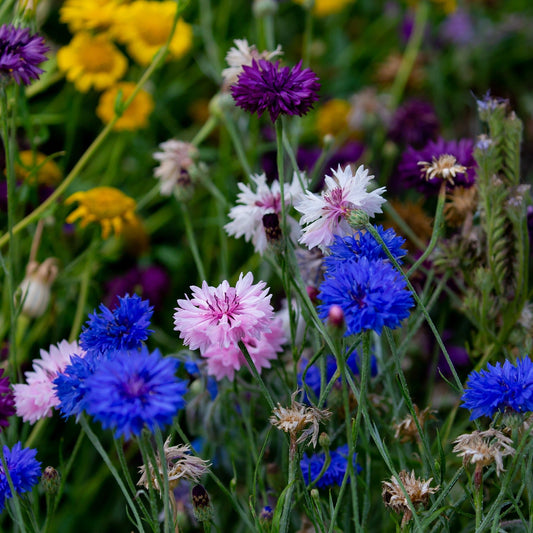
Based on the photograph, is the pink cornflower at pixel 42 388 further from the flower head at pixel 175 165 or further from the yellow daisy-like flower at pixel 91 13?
the yellow daisy-like flower at pixel 91 13

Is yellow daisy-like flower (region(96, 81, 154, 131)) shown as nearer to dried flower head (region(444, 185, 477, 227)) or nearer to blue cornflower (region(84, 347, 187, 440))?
dried flower head (region(444, 185, 477, 227))

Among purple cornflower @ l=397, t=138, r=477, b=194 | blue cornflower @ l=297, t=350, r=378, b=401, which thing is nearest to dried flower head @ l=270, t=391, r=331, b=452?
blue cornflower @ l=297, t=350, r=378, b=401

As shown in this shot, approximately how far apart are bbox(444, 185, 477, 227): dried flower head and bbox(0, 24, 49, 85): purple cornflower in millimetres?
414

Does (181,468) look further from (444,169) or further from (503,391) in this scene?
(444,169)

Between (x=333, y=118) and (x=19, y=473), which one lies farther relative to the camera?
(x=333, y=118)

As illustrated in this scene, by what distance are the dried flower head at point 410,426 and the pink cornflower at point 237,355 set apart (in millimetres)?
120

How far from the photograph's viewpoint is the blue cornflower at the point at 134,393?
35 cm

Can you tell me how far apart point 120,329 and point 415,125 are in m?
0.71

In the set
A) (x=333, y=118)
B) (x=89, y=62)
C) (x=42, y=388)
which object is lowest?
(x=42, y=388)

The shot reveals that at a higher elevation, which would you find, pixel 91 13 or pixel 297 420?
pixel 91 13

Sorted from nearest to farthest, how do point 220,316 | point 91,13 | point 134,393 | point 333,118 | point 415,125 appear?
point 134,393 → point 220,316 → point 91,13 → point 415,125 → point 333,118

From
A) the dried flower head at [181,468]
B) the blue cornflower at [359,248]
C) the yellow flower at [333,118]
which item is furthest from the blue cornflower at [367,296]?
the yellow flower at [333,118]

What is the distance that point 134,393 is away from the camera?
36 cm

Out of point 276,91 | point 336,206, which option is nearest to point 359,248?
point 336,206
